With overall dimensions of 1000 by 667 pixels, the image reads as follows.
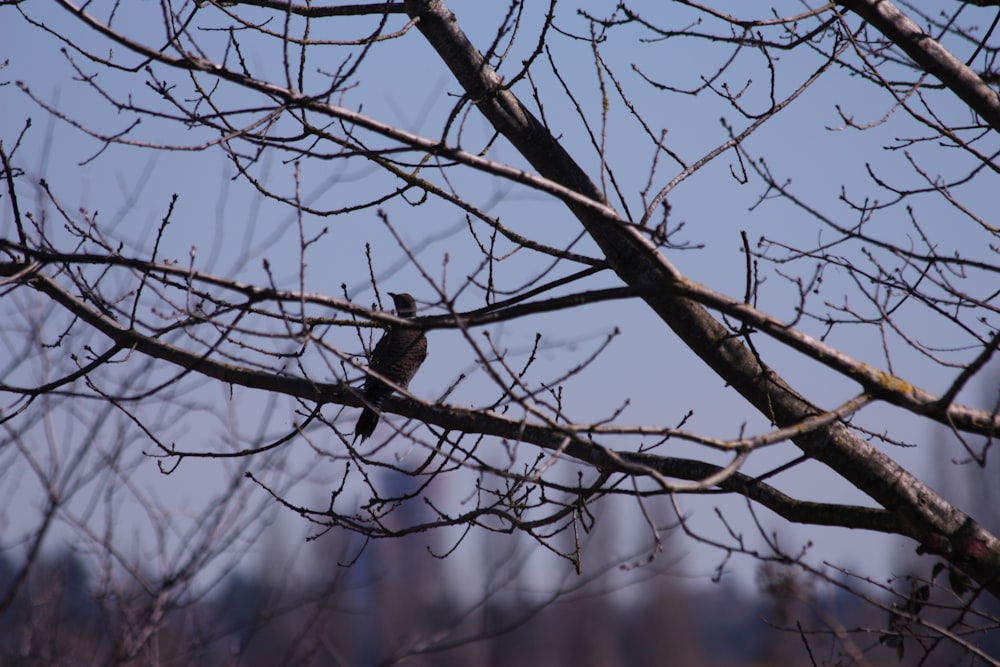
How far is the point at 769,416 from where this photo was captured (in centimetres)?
357

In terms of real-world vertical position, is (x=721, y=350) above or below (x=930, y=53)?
below

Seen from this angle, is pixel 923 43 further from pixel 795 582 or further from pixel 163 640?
pixel 163 640

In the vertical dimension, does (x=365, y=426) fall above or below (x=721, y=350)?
above

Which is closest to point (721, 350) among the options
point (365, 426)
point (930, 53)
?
point (930, 53)

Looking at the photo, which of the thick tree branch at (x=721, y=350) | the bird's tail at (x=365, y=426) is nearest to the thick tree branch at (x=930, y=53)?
the thick tree branch at (x=721, y=350)

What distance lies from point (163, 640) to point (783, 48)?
646cm

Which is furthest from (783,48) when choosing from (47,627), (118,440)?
(47,627)

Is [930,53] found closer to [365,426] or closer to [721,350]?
[721,350]

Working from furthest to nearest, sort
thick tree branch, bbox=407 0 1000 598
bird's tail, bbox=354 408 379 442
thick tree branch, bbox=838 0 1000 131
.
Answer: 1. bird's tail, bbox=354 408 379 442
2. thick tree branch, bbox=838 0 1000 131
3. thick tree branch, bbox=407 0 1000 598

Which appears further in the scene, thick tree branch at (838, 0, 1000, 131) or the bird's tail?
the bird's tail

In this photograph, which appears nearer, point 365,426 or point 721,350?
point 721,350

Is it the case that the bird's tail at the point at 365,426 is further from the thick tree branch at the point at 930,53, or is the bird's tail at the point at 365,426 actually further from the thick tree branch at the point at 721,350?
the thick tree branch at the point at 930,53

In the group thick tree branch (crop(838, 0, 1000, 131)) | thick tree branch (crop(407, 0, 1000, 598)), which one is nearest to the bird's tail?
thick tree branch (crop(407, 0, 1000, 598))

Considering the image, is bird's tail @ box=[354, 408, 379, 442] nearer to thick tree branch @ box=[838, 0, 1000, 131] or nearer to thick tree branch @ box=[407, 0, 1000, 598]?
thick tree branch @ box=[407, 0, 1000, 598]
